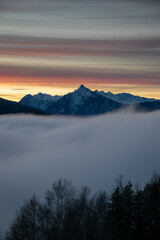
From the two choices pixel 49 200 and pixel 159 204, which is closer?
pixel 159 204

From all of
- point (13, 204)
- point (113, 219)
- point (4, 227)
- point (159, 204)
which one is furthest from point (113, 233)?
point (13, 204)

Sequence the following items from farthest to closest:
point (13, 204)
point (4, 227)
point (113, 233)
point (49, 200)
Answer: point (13, 204) → point (4, 227) → point (49, 200) → point (113, 233)

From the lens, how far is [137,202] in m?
54.8

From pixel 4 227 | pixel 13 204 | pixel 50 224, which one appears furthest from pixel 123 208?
pixel 13 204

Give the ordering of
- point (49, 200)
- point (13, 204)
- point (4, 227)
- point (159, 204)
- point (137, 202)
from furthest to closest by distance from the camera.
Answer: point (13, 204), point (4, 227), point (49, 200), point (159, 204), point (137, 202)

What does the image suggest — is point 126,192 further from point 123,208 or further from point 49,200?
point 49,200

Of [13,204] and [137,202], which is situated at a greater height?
[137,202]

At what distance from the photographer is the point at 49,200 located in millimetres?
66750

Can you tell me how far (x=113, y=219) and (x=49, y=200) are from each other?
16.1 meters

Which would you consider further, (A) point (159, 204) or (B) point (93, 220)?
(A) point (159, 204)

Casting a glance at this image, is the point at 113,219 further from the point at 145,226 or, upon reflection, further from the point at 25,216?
the point at 25,216

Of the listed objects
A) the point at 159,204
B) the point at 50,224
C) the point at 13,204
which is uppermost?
the point at 159,204

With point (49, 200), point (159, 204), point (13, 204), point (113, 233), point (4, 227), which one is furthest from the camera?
point (13, 204)

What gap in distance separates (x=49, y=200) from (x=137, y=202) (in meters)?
17.1
